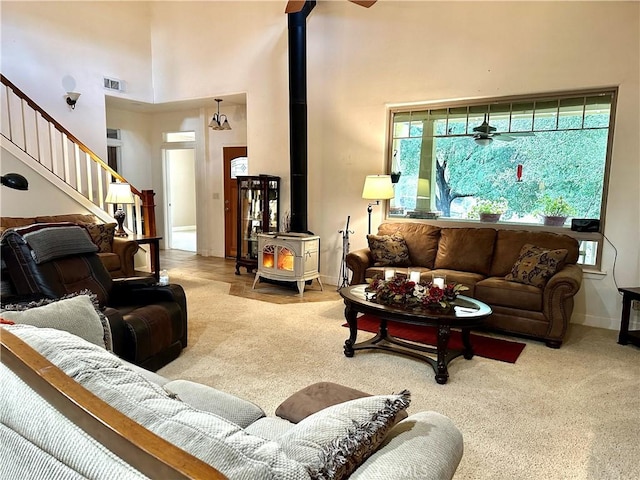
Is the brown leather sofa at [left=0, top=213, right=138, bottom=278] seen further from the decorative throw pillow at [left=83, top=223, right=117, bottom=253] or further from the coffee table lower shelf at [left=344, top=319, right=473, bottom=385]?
the coffee table lower shelf at [left=344, top=319, right=473, bottom=385]

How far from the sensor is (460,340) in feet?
12.5

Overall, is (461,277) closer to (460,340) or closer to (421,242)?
(460,340)

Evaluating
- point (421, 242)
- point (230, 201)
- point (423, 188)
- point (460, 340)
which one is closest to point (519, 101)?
point (423, 188)

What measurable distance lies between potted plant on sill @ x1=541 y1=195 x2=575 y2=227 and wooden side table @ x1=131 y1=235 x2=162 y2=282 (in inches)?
185

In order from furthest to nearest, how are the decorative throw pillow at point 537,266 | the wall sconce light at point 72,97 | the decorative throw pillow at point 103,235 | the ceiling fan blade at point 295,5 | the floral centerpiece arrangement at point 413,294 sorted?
1. the wall sconce light at point 72,97
2. the decorative throw pillow at point 103,235
3. the ceiling fan blade at point 295,5
4. the decorative throw pillow at point 537,266
5. the floral centerpiece arrangement at point 413,294

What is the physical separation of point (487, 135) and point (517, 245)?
1.37 meters

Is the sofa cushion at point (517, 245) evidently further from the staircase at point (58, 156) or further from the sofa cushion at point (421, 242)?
the staircase at point (58, 156)

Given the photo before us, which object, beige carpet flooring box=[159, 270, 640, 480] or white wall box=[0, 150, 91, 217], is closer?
beige carpet flooring box=[159, 270, 640, 480]

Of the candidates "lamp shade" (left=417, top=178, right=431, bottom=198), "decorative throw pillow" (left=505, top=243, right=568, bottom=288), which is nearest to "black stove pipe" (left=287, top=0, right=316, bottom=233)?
"lamp shade" (left=417, top=178, right=431, bottom=198)

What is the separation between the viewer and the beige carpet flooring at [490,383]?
85.9 inches

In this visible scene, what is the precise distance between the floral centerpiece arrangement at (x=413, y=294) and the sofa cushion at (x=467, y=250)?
1.42 meters

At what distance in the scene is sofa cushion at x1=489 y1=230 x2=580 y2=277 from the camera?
4207 mm

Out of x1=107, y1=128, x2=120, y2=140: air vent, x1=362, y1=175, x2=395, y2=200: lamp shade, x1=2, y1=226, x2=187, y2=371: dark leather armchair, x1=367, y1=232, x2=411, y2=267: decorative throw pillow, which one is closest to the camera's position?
x1=2, y1=226, x2=187, y2=371: dark leather armchair

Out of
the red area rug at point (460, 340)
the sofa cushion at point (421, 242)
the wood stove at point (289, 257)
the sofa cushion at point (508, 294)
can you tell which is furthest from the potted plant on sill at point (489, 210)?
the wood stove at point (289, 257)
